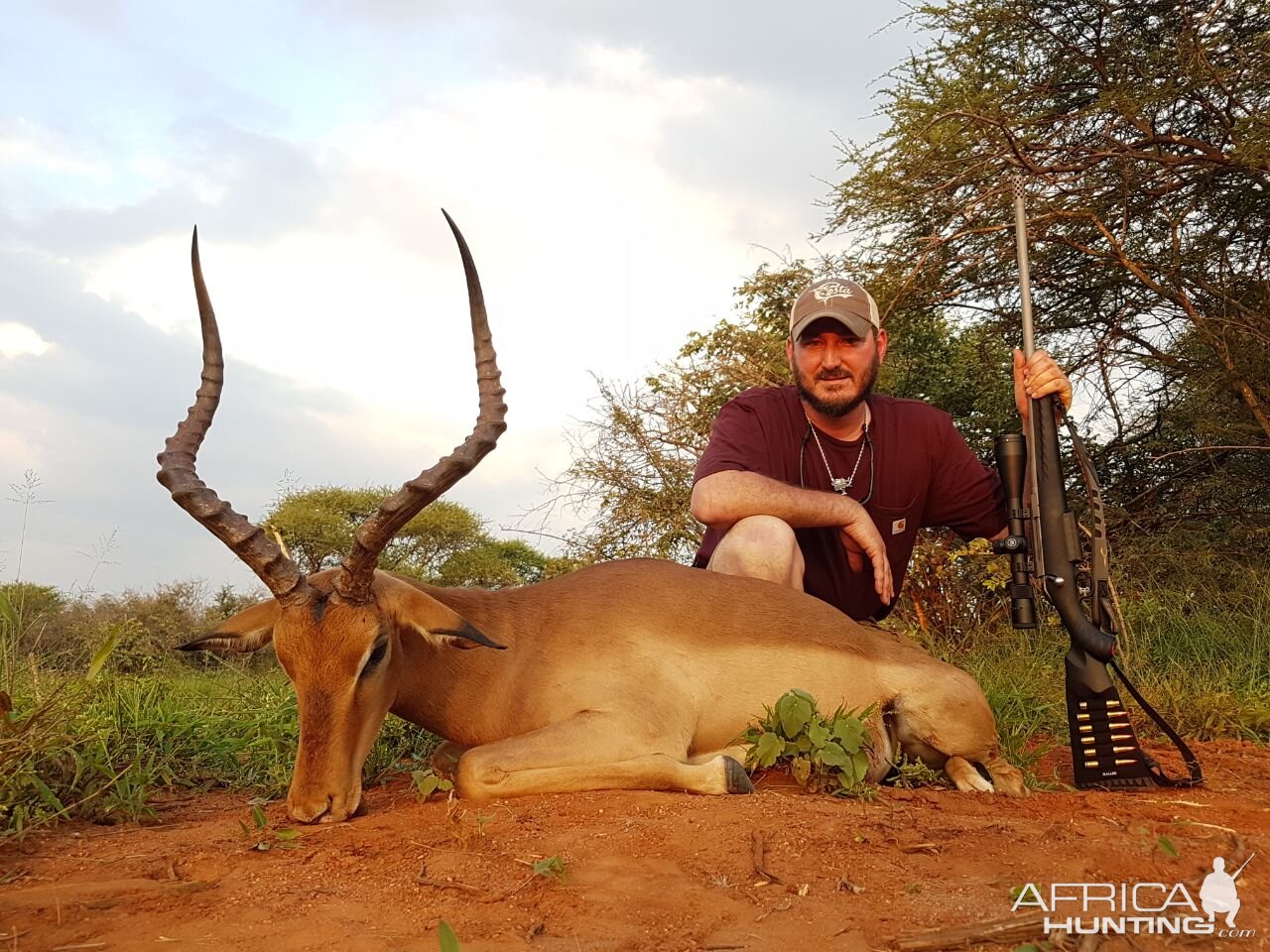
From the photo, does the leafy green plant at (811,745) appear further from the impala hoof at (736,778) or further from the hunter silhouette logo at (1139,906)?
the hunter silhouette logo at (1139,906)

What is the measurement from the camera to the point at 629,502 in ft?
33.6

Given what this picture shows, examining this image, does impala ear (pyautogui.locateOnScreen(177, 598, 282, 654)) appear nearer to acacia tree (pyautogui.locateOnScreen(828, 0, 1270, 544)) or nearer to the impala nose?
the impala nose

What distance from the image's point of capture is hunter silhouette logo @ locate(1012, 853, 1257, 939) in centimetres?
240

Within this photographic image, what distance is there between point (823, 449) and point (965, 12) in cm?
610

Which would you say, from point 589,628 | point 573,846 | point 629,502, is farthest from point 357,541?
point 629,502

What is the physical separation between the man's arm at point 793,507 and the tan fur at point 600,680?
0.36 metres

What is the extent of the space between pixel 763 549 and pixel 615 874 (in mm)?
2407

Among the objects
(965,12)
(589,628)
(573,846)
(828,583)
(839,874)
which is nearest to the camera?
(839,874)

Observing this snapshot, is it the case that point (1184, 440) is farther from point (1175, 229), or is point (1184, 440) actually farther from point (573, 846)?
point (573, 846)

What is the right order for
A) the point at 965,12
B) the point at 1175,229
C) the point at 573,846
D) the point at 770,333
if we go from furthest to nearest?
the point at 770,333, the point at 965,12, the point at 1175,229, the point at 573,846

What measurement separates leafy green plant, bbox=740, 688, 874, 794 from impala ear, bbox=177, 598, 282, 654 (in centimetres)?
186

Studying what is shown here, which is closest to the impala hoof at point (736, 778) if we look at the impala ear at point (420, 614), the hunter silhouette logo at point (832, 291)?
the impala ear at point (420, 614)

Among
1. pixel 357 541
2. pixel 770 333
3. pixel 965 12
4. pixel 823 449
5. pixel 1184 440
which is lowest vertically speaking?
pixel 357 541

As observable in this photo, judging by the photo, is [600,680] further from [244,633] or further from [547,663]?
[244,633]
